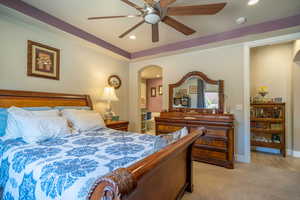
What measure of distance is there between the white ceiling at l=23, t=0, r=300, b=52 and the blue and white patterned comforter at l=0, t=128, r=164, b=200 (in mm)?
2089

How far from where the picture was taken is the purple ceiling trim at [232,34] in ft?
8.05

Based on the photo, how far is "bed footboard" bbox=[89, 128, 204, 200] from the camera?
0.59m

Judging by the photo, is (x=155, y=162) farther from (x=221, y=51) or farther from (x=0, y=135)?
(x=221, y=51)

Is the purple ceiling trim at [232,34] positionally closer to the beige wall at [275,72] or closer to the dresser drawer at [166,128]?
the beige wall at [275,72]

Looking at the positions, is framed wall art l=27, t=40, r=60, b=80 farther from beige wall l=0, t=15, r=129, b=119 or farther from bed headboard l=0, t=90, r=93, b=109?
bed headboard l=0, t=90, r=93, b=109

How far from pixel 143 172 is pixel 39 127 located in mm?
1681

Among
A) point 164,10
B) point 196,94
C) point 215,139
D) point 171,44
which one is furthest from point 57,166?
point 171,44

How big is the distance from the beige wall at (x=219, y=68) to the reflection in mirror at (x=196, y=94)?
0.76 ft

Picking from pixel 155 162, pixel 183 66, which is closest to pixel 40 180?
pixel 155 162

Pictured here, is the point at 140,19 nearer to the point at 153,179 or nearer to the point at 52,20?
the point at 52,20

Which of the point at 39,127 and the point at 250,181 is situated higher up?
the point at 39,127

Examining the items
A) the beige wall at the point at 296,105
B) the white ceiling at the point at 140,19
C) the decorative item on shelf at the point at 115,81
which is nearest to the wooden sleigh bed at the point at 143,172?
the decorative item on shelf at the point at 115,81

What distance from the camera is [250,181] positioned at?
222cm

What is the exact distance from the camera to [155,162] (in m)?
0.85
